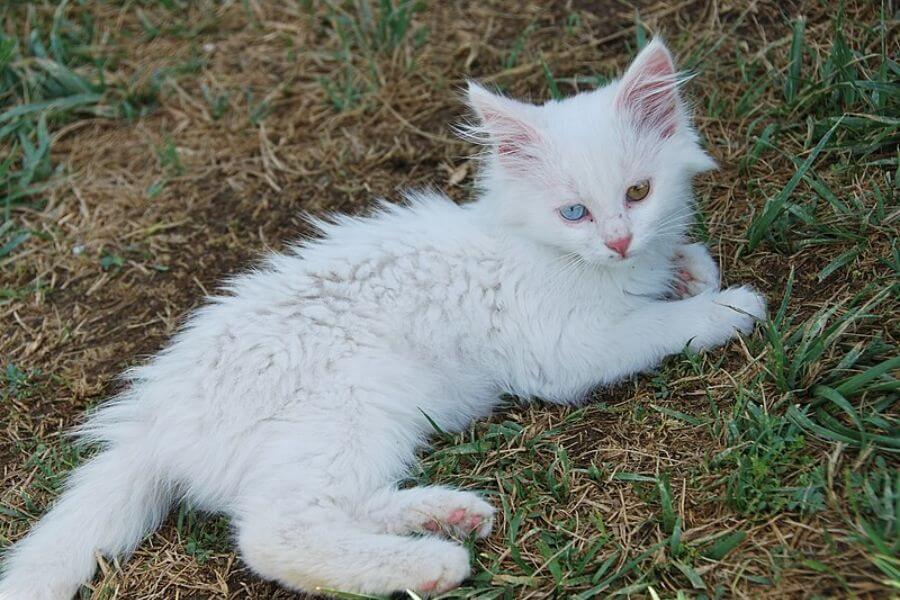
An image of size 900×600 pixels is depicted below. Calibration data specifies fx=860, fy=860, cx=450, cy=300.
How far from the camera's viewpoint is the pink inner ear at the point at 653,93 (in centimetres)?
283

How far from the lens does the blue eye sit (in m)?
2.87

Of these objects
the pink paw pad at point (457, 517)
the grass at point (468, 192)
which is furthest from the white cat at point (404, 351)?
the grass at point (468, 192)

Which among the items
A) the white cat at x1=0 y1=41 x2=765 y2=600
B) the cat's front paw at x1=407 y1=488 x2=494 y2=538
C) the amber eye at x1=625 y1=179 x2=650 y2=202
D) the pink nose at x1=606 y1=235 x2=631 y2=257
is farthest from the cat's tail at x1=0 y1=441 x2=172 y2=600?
the amber eye at x1=625 y1=179 x2=650 y2=202

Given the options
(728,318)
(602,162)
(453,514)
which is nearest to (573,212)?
(602,162)

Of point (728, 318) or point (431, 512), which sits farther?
point (728, 318)

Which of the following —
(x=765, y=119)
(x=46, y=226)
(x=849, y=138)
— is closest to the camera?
(x=849, y=138)

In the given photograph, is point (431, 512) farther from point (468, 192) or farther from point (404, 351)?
point (468, 192)

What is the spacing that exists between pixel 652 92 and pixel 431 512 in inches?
61.5

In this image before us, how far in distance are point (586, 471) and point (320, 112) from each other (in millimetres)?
2622

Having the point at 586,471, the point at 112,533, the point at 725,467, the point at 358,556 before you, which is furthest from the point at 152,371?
the point at 725,467

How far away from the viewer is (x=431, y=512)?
8.70 ft

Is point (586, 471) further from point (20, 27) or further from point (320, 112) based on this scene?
point (20, 27)

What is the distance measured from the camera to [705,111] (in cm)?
389

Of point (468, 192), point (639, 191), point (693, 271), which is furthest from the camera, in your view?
point (468, 192)
